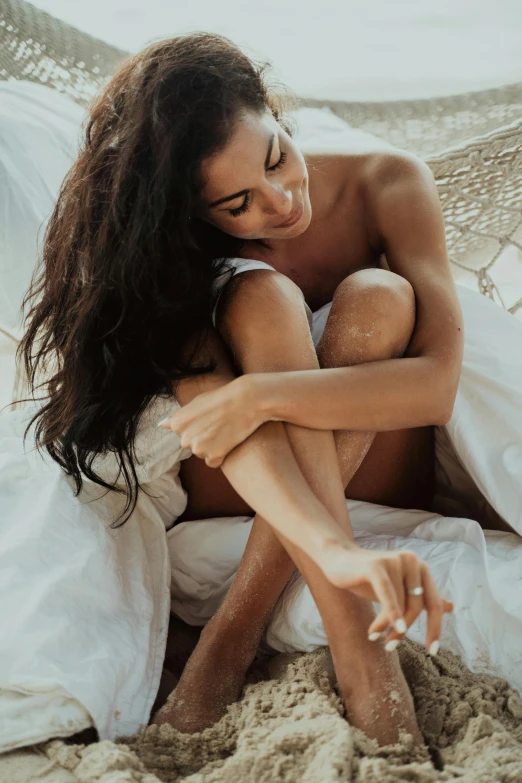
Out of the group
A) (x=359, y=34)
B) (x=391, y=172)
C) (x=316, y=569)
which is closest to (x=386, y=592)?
(x=316, y=569)

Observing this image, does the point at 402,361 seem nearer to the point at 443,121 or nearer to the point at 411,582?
the point at 411,582

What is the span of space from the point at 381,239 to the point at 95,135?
1.32 feet

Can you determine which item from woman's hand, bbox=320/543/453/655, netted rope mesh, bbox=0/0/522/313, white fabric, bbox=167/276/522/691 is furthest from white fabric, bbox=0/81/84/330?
woman's hand, bbox=320/543/453/655

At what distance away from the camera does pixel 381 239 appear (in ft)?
3.77

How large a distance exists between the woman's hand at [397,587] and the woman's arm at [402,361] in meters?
0.21

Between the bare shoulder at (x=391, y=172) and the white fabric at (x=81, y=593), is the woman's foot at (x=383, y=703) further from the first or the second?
the bare shoulder at (x=391, y=172)

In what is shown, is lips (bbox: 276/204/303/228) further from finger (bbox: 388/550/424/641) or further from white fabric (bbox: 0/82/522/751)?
finger (bbox: 388/550/424/641)

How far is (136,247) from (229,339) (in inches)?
5.8

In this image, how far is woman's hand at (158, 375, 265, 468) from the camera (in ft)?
2.82

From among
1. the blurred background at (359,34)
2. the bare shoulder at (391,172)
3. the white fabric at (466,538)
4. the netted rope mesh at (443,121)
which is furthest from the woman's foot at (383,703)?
the blurred background at (359,34)

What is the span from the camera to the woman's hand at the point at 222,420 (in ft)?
2.82

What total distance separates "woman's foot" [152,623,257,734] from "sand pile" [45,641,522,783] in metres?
0.02

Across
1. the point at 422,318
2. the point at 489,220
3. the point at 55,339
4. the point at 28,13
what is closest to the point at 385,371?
the point at 422,318

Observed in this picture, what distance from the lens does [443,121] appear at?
195 cm
